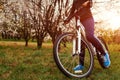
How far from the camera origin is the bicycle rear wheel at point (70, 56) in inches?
253

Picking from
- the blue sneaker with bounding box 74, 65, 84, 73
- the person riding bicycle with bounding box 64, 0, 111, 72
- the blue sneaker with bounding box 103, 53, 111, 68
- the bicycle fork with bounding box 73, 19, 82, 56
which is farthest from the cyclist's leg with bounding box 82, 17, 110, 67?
the blue sneaker with bounding box 74, 65, 84, 73

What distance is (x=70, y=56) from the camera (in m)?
7.04

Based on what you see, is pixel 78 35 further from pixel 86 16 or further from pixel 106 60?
pixel 106 60

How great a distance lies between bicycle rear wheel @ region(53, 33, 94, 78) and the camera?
6430 mm

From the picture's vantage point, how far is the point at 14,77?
21.3 feet

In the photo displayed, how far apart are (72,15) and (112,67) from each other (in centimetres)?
212

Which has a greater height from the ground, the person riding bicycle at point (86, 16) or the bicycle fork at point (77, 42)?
the person riding bicycle at point (86, 16)

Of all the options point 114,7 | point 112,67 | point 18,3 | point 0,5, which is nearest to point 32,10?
point 18,3

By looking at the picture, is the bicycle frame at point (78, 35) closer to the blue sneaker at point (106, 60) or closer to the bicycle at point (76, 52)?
the bicycle at point (76, 52)

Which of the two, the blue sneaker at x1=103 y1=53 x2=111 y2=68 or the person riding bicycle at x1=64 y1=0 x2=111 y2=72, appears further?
the blue sneaker at x1=103 y1=53 x2=111 y2=68

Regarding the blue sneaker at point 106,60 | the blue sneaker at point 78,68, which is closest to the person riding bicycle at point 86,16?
the blue sneaker at point 78,68

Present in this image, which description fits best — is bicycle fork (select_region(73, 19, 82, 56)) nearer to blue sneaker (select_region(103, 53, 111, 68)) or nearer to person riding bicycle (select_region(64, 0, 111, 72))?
person riding bicycle (select_region(64, 0, 111, 72))

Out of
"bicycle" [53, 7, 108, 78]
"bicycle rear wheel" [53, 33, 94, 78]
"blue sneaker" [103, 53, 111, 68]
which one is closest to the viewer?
"bicycle rear wheel" [53, 33, 94, 78]

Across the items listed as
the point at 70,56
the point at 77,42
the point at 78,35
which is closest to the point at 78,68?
the point at 70,56
